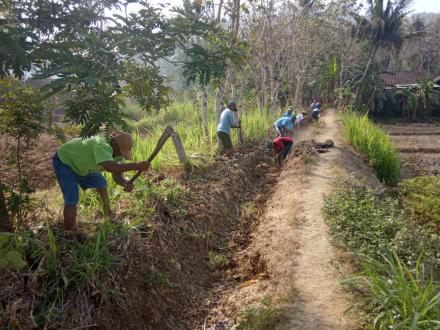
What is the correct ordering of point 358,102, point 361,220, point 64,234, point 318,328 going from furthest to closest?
point 358,102, point 361,220, point 64,234, point 318,328

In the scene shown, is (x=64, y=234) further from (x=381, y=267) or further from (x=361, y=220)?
(x=361, y=220)

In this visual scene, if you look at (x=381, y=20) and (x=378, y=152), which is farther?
(x=381, y=20)

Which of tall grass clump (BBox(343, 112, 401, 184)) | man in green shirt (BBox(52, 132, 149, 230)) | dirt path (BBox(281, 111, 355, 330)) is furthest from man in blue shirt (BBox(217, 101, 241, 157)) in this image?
man in green shirt (BBox(52, 132, 149, 230))

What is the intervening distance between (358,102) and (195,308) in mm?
22152

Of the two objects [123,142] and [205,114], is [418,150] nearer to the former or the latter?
[205,114]

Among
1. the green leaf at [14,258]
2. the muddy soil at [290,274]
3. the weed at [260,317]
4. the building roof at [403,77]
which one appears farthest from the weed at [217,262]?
the building roof at [403,77]

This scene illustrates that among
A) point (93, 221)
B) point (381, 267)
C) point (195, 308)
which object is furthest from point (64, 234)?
point (381, 267)

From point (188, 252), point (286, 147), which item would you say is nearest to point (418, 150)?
point (286, 147)

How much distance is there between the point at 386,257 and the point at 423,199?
3117 millimetres

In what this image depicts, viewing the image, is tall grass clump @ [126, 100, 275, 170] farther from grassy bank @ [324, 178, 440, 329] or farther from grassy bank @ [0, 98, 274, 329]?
grassy bank @ [324, 178, 440, 329]

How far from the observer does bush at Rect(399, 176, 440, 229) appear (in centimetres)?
565

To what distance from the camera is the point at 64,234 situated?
3.16m

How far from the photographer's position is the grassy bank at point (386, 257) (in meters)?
2.71

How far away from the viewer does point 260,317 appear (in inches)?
119
